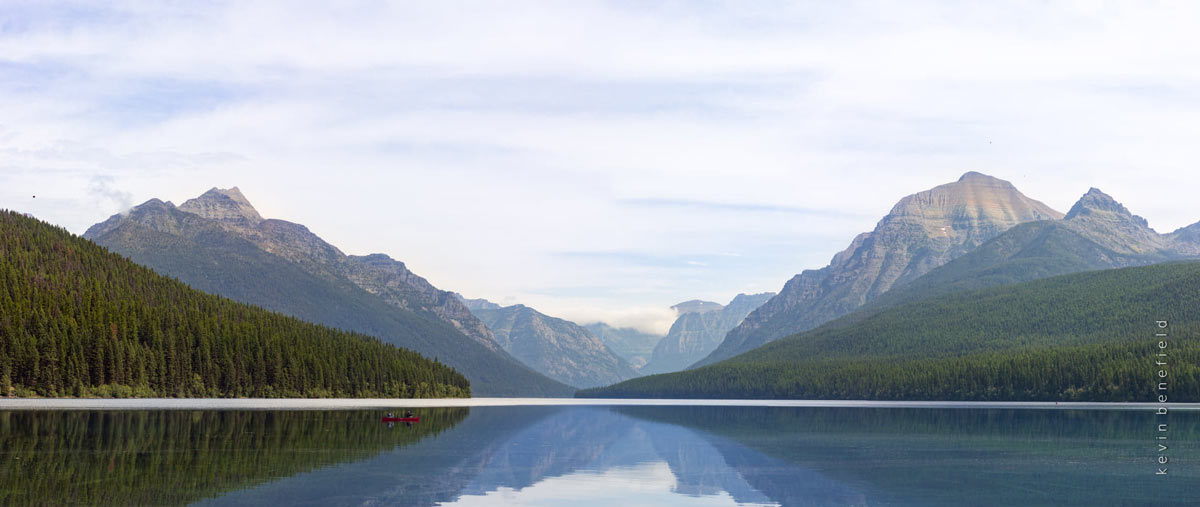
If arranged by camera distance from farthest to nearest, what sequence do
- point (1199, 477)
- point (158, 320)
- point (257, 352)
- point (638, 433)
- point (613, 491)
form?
point (257, 352) < point (158, 320) < point (638, 433) < point (1199, 477) < point (613, 491)

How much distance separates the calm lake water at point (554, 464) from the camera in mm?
56406

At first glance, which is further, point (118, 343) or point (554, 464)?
point (118, 343)

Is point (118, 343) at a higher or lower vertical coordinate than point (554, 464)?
higher

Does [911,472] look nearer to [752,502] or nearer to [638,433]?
[752,502]

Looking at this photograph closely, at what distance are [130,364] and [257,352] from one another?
100 ft

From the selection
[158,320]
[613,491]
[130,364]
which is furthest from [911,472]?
[158,320]

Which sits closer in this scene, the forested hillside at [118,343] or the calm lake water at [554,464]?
the calm lake water at [554,464]

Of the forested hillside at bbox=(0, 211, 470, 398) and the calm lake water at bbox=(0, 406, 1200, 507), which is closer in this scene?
the calm lake water at bbox=(0, 406, 1200, 507)

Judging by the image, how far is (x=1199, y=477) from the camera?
6750 cm

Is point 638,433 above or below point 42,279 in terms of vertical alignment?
below

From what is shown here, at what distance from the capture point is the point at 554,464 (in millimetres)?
78375

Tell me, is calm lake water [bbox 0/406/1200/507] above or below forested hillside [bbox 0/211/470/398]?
below

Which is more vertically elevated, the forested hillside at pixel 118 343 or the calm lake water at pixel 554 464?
the forested hillside at pixel 118 343

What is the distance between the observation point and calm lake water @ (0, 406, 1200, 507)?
2221 inches
